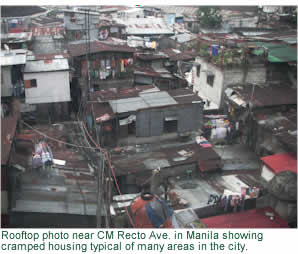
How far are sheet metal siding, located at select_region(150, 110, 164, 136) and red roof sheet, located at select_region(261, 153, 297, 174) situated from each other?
224 inches

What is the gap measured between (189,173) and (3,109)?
12423 millimetres

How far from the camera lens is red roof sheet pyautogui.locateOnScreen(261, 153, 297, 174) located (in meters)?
14.8

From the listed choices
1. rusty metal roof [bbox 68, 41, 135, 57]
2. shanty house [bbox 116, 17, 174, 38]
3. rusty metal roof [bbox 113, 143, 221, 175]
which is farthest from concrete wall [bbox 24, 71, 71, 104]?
shanty house [bbox 116, 17, 174, 38]

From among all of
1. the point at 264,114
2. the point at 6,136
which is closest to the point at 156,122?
the point at 264,114

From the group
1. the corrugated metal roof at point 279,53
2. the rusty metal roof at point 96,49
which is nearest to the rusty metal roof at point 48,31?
the rusty metal roof at point 96,49

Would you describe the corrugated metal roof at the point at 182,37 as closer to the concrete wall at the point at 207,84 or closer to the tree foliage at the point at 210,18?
the tree foliage at the point at 210,18

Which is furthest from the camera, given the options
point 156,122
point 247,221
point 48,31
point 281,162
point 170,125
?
point 48,31

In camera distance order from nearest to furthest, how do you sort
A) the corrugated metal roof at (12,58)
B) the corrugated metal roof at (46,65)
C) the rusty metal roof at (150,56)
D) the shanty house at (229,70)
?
1. the corrugated metal roof at (12,58)
2. the corrugated metal roof at (46,65)
3. the shanty house at (229,70)
4. the rusty metal roof at (150,56)

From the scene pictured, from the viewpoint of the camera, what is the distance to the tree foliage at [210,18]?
159 feet

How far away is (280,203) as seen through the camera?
1262cm

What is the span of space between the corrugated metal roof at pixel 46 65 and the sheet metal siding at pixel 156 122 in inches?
297

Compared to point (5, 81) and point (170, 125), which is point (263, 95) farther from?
point (5, 81)

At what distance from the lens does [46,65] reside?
71.0 ft

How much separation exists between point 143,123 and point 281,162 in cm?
719
